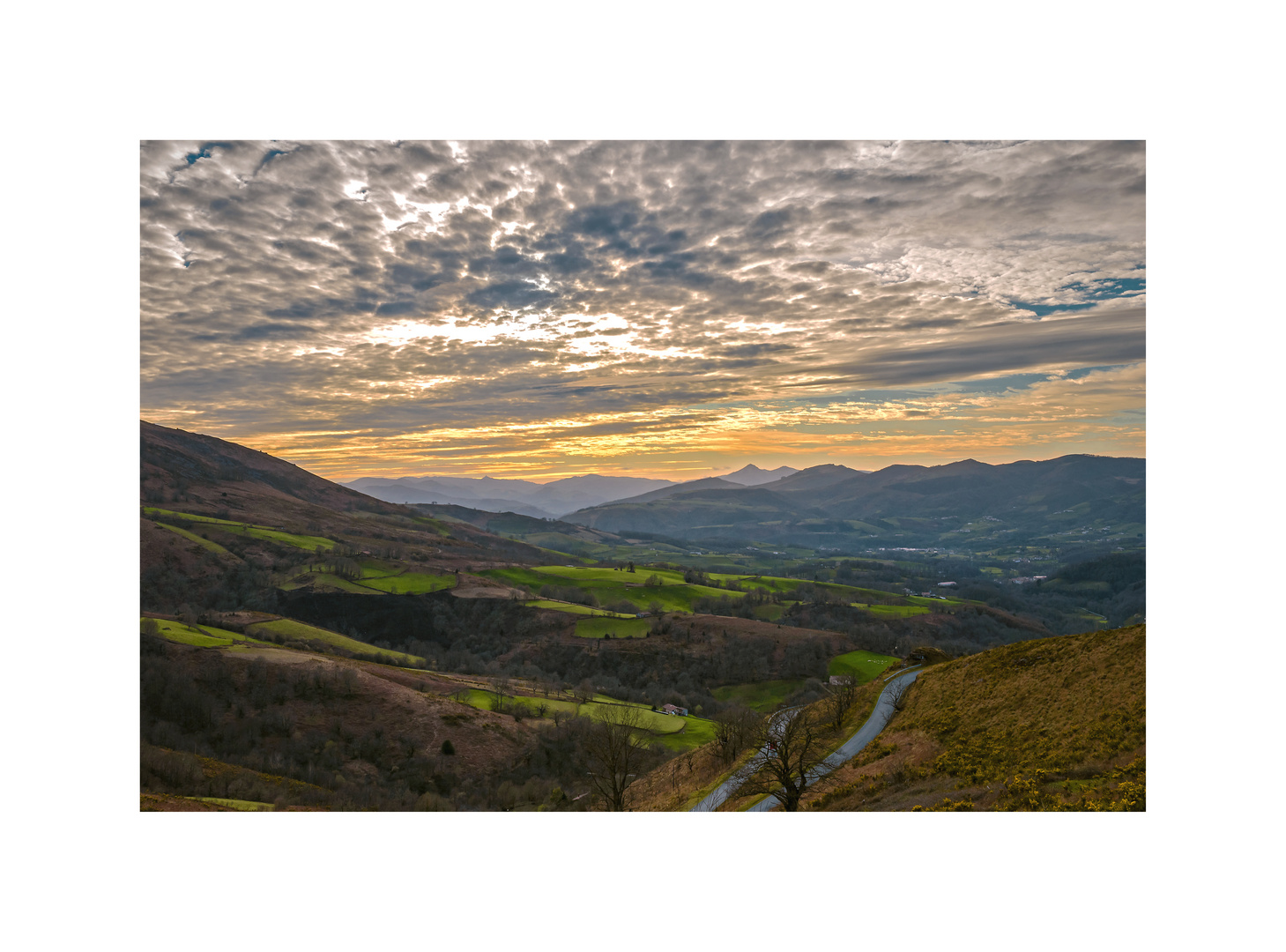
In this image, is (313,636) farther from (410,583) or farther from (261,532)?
(261,532)

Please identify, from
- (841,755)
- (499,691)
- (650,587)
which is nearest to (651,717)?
(499,691)

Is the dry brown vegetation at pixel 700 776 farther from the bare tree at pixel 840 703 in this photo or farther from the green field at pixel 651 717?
the green field at pixel 651 717

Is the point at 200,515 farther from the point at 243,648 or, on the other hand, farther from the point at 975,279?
the point at 975,279

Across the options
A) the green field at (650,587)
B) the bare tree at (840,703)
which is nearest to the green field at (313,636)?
the green field at (650,587)

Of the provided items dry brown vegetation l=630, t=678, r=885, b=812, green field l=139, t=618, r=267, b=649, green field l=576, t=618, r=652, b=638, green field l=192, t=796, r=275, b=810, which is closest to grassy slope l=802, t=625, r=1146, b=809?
dry brown vegetation l=630, t=678, r=885, b=812

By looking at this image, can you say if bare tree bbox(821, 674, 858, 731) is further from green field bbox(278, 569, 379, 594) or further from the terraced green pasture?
the terraced green pasture
